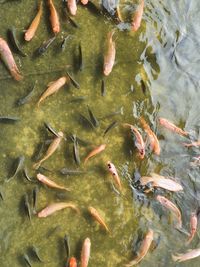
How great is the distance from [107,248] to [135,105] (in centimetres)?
141

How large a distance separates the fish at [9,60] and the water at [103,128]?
58 millimetres

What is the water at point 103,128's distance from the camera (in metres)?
5.20

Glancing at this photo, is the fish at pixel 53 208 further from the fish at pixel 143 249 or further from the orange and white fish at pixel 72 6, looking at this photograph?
the orange and white fish at pixel 72 6

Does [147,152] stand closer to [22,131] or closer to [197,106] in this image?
[197,106]

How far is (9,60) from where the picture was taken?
205 inches

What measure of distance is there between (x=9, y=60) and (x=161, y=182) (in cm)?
184

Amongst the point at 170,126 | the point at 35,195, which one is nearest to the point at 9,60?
the point at 35,195

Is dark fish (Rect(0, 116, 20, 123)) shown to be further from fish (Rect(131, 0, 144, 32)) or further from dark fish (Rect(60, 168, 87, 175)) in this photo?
fish (Rect(131, 0, 144, 32))

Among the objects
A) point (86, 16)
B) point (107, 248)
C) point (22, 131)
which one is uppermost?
point (86, 16)

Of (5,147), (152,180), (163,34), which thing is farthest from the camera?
(163,34)

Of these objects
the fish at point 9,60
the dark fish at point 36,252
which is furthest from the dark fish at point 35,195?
the fish at point 9,60

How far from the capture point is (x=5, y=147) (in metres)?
5.18

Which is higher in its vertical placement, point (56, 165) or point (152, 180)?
point (56, 165)

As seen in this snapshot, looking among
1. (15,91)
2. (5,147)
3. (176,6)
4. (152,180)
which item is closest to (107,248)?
(152,180)
